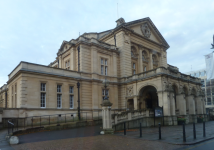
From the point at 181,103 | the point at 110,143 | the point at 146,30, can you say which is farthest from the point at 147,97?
the point at 110,143

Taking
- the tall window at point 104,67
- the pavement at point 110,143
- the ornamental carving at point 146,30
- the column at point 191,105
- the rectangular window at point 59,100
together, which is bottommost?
the pavement at point 110,143

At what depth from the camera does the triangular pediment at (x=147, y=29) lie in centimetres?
3238

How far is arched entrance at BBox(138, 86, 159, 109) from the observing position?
27.3 meters

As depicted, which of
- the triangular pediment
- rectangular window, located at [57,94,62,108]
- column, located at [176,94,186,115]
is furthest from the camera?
the triangular pediment

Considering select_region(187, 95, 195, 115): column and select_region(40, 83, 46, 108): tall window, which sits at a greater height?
select_region(40, 83, 46, 108): tall window

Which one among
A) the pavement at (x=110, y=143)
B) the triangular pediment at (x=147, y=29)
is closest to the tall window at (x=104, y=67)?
the triangular pediment at (x=147, y=29)

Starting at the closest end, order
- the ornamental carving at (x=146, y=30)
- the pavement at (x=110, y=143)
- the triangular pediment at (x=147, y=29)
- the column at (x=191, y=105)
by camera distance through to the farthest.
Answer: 1. the pavement at (x=110, y=143)
2. the column at (x=191, y=105)
3. the triangular pediment at (x=147, y=29)
4. the ornamental carving at (x=146, y=30)

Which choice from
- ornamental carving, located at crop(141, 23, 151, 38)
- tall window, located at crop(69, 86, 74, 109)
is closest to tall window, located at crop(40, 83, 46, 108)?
tall window, located at crop(69, 86, 74, 109)

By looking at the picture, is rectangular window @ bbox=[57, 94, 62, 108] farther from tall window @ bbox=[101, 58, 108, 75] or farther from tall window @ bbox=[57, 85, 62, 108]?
tall window @ bbox=[101, 58, 108, 75]

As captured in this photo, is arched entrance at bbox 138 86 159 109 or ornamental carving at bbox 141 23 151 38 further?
ornamental carving at bbox 141 23 151 38

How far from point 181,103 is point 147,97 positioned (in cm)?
535

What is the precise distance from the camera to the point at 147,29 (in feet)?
114

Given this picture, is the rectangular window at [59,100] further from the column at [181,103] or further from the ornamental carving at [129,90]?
the column at [181,103]

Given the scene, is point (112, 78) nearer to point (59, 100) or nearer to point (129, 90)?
point (129, 90)
